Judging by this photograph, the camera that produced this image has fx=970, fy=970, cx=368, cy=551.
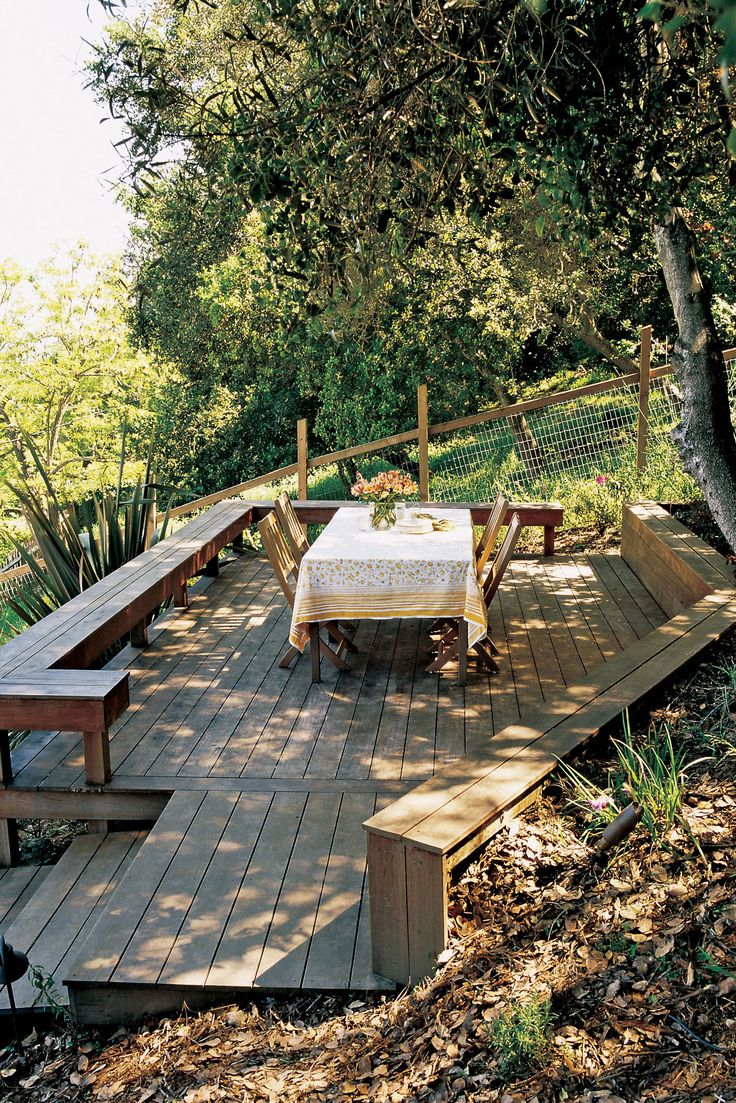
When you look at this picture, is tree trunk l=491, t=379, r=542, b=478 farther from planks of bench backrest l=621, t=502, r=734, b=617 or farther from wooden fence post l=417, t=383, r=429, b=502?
planks of bench backrest l=621, t=502, r=734, b=617

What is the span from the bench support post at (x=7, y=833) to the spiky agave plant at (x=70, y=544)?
7.05ft

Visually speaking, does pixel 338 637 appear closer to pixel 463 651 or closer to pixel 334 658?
pixel 334 658

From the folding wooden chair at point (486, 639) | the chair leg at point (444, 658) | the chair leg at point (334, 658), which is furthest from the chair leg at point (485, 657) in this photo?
the chair leg at point (334, 658)

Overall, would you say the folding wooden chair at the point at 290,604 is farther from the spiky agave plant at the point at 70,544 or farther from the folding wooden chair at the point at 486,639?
the spiky agave plant at the point at 70,544

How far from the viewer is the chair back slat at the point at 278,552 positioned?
5941 mm

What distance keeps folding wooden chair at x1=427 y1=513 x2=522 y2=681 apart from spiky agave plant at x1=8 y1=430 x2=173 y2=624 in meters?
2.40

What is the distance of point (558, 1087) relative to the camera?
7.07 ft

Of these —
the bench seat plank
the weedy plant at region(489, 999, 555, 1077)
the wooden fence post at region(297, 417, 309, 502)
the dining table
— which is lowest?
the weedy plant at region(489, 999, 555, 1077)

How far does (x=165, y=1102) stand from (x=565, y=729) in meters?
1.91

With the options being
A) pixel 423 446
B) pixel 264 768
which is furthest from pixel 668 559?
pixel 423 446

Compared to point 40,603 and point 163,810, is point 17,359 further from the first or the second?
point 163,810

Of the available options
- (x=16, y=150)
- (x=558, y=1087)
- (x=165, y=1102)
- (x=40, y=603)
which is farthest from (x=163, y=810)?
(x=16, y=150)

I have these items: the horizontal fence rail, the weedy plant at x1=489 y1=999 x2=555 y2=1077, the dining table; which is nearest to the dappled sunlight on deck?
the dining table

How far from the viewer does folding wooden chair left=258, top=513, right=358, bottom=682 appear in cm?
565
